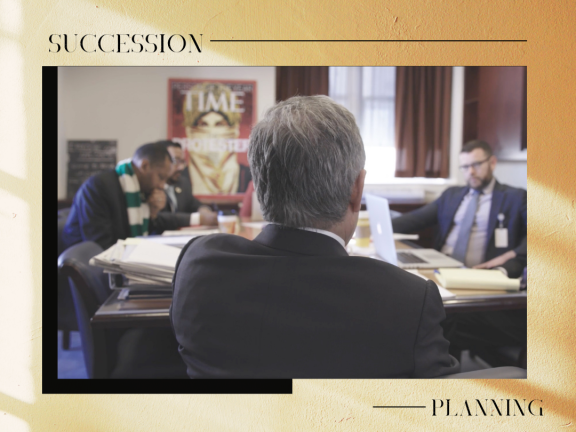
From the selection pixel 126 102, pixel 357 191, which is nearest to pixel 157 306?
pixel 357 191

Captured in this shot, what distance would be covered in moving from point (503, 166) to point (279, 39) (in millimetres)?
3274

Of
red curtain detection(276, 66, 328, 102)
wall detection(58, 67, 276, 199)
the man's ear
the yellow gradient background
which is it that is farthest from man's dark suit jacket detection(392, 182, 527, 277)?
wall detection(58, 67, 276, 199)

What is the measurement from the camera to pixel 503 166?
3.87m

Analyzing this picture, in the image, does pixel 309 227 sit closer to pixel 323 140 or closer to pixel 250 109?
pixel 323 140

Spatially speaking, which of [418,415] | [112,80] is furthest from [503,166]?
[112,80]

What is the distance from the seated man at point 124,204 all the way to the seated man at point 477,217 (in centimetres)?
151

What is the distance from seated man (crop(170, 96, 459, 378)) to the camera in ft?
2.71

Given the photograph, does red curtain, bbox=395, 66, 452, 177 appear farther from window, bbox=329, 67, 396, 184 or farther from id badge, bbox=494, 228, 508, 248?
id badge, bbox=494, 228, 508, 248

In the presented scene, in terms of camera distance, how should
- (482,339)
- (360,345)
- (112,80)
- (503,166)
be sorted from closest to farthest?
(360,345) < (482,339) < (503,166) < (112,80)

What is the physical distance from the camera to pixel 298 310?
853mm

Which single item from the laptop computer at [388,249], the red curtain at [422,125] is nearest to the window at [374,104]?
the red curtain at [422,125]

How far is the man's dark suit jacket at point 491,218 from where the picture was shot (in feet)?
7.88

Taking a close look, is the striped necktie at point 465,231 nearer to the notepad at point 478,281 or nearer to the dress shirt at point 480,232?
the dress shirt at point 480,232

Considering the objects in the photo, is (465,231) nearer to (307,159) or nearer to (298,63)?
(298,63)
